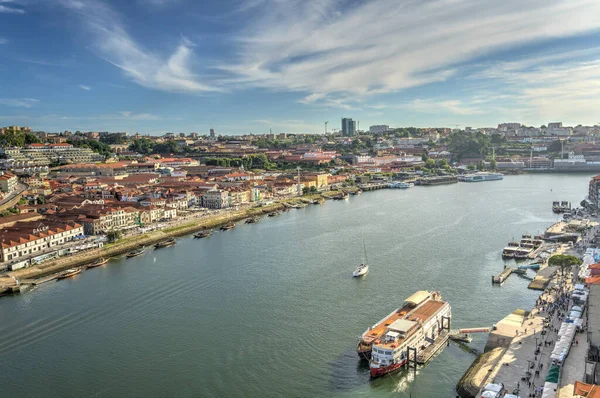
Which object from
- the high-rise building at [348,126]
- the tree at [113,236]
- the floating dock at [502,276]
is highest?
the high-rise building at [348,126]

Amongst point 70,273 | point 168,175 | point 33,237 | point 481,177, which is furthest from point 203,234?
point 481,177

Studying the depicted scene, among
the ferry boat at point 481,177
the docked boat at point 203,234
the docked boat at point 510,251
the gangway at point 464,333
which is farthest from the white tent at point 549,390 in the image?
the ferry boat at point 481,177

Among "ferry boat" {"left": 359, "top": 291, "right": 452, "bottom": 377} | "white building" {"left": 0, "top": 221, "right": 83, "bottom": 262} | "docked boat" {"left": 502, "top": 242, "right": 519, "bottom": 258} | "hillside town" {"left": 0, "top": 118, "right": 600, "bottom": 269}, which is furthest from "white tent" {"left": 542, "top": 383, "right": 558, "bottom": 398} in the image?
"white building" {"left": 0, "top": 221, "right": 83, "bottom": 262}

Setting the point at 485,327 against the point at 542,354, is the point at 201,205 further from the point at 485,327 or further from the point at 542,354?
the point at 542,354

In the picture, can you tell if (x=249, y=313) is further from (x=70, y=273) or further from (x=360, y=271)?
(x=70, y=273)

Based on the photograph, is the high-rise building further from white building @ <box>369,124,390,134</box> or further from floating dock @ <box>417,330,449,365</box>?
floating dock @ <box>417,330,449,365</box>

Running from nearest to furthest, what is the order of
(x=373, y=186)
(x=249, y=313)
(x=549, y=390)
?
(x=549, y=390) < (x=249, y=313) < (x=373, y=186)

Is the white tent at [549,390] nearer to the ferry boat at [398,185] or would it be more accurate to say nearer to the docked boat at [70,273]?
the docked boat at [70,273]
